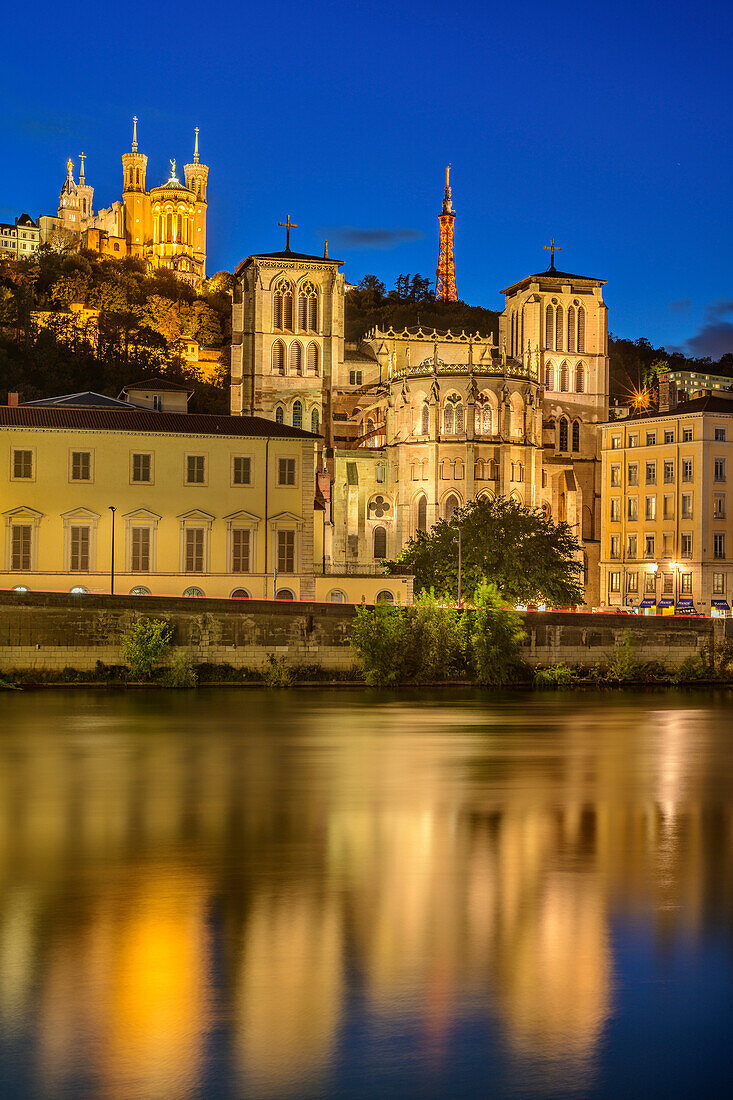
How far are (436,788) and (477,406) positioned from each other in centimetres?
6328

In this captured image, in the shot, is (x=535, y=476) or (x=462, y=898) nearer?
(x=462, y=898)

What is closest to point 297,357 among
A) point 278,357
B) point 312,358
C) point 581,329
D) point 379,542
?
point 312,358

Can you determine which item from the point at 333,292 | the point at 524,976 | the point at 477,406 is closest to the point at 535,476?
the point at 477,406

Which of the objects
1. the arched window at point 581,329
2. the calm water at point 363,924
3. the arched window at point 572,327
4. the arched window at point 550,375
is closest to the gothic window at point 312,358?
the arched window at point 550,375

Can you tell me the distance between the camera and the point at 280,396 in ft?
326

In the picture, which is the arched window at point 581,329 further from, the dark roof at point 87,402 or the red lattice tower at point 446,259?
the red lattice tower at point 446,259

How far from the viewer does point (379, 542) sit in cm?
9425

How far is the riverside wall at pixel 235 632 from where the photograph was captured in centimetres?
5275

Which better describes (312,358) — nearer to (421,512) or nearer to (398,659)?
(421,512)

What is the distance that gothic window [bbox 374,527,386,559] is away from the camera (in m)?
93.9

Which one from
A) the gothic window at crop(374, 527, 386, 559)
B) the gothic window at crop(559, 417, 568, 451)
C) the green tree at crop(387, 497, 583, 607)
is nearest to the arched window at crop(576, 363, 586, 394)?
the gothic window at crop(559, 417, 568, 451)

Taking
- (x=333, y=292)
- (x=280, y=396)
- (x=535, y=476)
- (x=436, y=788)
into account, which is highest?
(x=333, y=292)

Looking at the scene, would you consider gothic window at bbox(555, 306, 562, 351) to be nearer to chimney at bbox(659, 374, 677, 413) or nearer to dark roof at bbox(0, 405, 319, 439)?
chimney at bbox(659, 374, 677, 413)

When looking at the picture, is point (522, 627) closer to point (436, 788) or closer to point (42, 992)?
point (436, 788)
